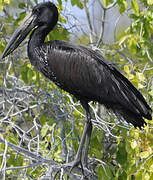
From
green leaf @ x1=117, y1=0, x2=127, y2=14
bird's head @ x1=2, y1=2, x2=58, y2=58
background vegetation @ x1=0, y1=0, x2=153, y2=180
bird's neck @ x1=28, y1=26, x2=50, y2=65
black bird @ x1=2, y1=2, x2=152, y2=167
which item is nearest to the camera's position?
background vegetation @ x1=0, y1=0, x2=153, y2=180

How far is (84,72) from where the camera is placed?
4293mm

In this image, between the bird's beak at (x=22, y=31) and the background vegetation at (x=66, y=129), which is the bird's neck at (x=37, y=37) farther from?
the background vegetation at (x=66, y=129)

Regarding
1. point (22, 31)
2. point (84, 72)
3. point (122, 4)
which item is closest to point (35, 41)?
point (22, 31)

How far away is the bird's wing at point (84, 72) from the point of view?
4.19 metres

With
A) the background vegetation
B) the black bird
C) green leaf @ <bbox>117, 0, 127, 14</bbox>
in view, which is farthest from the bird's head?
green leaf @ <bbox>117, 0, 127, 14</bbox>

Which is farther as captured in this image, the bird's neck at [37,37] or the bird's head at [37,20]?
the bird's head at [37,20]

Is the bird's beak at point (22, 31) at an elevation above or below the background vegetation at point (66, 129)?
above

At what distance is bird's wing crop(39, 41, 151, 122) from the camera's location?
419 cm

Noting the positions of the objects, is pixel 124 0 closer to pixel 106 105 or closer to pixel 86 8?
pixel 86 8

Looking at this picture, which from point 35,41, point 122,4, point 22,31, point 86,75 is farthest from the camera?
point 122,4

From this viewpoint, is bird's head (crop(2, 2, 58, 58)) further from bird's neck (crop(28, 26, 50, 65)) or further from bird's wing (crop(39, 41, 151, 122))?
bird's wing (crop(39, 41, 151, 122))

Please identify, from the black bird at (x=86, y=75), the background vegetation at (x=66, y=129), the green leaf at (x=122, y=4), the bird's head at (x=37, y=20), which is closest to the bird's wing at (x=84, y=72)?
the black bird at (x=86, y=75)

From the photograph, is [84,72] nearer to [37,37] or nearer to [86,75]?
[86,75]

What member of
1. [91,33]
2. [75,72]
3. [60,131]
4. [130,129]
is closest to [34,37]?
[75,72]
